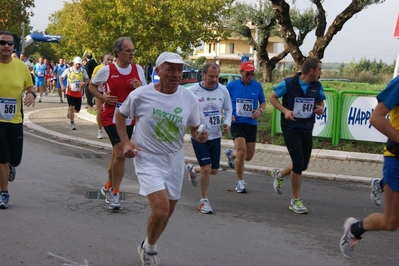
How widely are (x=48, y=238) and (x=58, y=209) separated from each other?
1368mm

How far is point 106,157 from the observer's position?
488 inches

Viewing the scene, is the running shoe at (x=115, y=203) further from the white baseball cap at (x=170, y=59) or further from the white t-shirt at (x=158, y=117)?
the white baseball cap at (x=170, y=59)

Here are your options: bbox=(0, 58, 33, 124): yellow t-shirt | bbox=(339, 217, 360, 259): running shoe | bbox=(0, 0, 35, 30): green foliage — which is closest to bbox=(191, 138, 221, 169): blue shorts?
bbox=(0, 58, 33, 124): yellow t-shirt

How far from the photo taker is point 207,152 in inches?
319

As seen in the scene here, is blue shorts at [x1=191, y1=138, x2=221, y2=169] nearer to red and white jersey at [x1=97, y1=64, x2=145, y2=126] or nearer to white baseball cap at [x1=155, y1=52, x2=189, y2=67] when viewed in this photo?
red and white jersey at [x1=97, y1=64, x2=145, y2=126]

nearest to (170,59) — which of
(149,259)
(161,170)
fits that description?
(161,170)

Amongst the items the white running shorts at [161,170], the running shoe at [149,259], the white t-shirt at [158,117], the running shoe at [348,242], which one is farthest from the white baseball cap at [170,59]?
the running shoe at [348,242]

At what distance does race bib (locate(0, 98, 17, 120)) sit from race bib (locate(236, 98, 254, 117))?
324 cm

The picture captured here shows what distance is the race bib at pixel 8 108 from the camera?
24.1 feet

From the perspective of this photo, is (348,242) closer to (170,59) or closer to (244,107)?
(170,59)

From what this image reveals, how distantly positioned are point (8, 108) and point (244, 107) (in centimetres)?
341

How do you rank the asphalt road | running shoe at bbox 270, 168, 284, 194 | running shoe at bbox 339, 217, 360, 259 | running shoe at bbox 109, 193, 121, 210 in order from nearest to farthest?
running shoe at bbox 339, 217, 360, 259
the asphalt road
running shoe at bbox 109, 193, 121, 210
running shoe at bbox 270, 168, 284, 194

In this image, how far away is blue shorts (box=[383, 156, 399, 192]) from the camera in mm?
4961

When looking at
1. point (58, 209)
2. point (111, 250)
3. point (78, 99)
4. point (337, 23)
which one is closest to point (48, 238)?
point (111, 250)
